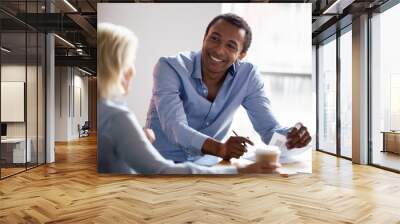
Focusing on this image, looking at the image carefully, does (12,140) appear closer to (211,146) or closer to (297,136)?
(211,146)

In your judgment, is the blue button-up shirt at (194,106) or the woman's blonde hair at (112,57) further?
the woman's blonde hair at (112,57)

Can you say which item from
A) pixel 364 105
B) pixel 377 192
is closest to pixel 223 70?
pixel 377 192

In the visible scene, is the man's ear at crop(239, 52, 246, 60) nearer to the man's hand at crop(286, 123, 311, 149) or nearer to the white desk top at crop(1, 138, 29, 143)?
the man's hand at crop(286, 123, 311, 149)

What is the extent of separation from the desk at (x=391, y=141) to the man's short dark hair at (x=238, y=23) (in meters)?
3.12

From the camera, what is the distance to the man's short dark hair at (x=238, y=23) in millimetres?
6484

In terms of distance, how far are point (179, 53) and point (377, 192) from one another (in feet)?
11.5

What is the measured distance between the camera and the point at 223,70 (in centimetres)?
641

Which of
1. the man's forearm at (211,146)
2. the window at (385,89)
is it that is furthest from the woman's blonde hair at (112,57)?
the window at (385,89)

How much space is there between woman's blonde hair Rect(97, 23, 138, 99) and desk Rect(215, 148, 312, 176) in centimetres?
211

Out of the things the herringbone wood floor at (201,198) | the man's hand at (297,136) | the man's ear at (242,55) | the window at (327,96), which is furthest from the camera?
the window at (327,96)

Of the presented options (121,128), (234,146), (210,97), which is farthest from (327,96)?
(121,128)

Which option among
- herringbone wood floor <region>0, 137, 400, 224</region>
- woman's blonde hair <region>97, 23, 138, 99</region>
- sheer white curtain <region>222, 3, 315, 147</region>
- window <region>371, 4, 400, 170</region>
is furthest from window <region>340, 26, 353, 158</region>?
woman's blonde hair <region>97, 23, 138, 99</region>

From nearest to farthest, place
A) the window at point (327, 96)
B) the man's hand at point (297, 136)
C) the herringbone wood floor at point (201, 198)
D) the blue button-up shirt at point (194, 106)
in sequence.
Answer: the herringbone wood floor at point (201, 198)
the blue button-up shirt at point (194, 106)
the man's hand at point (297, 136)
the window at point (327, 96)

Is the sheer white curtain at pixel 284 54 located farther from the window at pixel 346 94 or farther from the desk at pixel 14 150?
the desk at pixel 14 150
